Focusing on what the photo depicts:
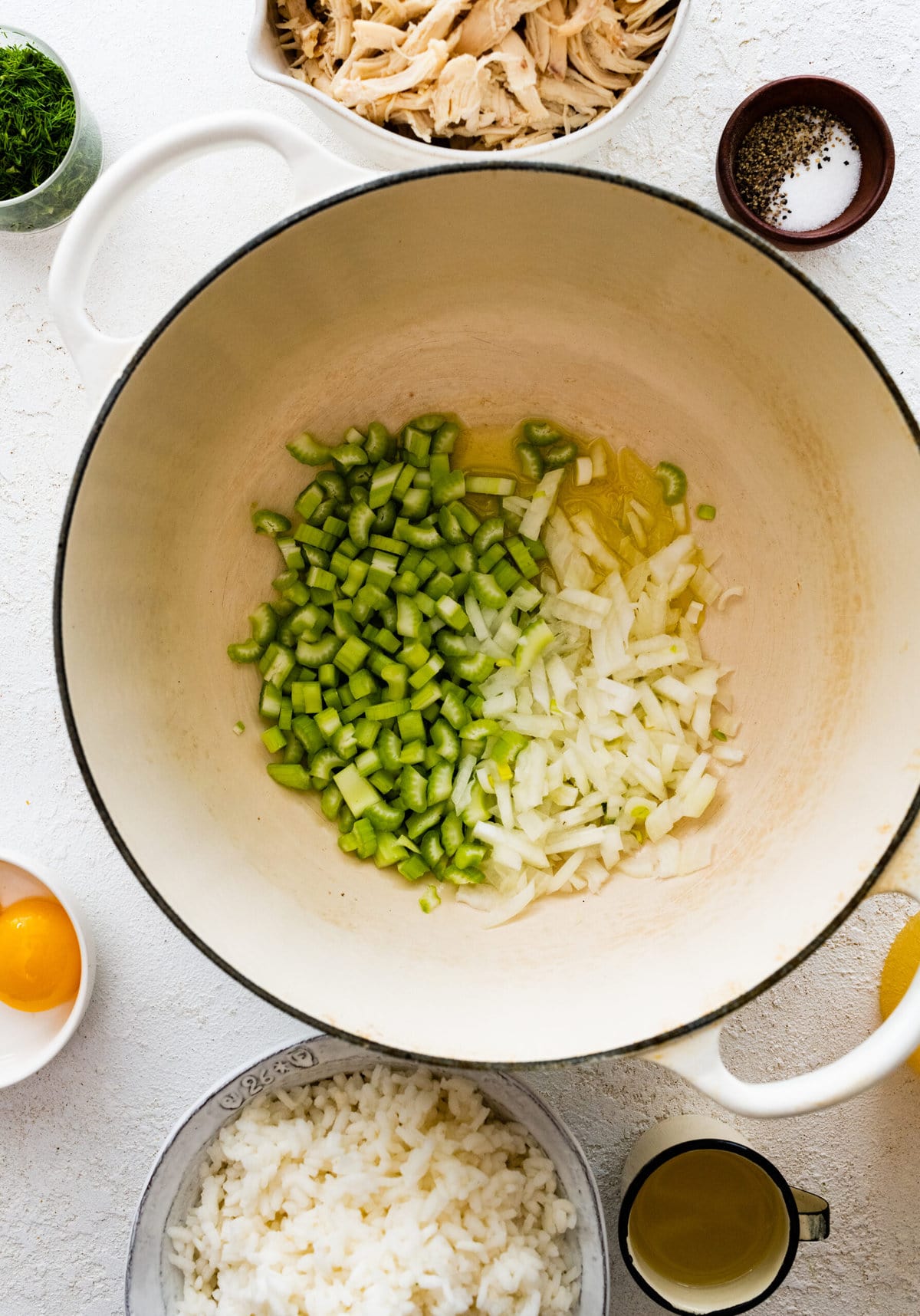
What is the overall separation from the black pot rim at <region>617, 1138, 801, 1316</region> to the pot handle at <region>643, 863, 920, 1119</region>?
302mm

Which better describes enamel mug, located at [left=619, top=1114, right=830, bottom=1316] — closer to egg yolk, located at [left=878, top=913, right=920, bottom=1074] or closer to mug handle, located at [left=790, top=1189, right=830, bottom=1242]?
mug handle, located at [left=790, top=1189, right=830, bottom=1242]

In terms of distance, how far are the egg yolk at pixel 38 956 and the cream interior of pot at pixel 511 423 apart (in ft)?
1.11

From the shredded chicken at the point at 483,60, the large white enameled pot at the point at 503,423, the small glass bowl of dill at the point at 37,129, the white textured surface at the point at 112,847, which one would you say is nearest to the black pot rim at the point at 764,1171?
the white textured surface at the point at 112,847

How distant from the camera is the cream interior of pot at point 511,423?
1.03m

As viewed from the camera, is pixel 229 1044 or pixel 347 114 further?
pixel 229 1044

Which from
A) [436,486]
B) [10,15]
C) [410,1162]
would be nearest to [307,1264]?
[410,1162]

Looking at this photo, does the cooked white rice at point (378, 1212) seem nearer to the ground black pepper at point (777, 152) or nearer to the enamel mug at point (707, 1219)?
the enamel mug at point (707, 1219)

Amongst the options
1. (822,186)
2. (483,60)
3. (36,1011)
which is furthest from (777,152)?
(36,1011)

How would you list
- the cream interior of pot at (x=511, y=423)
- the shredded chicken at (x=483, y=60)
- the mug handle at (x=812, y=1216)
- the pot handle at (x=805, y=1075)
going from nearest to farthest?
the pot handle at (x=805, y=1075) < the cream interior of pot at (x=511, y=423) < the shredded chicken at (x=483, y=60) < the mug handle at (x=812, y=1216)

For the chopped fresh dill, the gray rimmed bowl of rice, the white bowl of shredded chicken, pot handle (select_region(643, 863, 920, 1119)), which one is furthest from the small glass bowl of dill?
pot handle (select_region(643, 863, 920, 1119))

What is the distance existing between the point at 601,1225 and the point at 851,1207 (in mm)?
391

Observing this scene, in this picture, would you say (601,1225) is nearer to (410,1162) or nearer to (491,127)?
(410,1162)

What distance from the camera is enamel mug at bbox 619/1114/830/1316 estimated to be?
1.21 meters

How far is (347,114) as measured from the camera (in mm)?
1108
